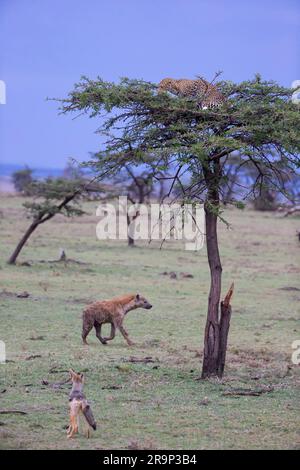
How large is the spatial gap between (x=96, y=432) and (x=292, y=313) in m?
10.8

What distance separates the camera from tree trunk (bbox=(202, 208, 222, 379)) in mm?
12039

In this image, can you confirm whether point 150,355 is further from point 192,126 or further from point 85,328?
point 192,126

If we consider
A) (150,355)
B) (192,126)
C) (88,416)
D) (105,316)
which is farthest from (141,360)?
(88,416)

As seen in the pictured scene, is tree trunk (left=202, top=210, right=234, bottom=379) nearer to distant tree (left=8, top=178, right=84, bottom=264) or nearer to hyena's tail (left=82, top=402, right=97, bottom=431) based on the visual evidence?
hyena's tail (left=82, top=402, right=97, bottom=431)

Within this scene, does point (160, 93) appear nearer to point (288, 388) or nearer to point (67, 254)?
point (288, 388)

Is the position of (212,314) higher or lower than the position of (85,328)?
higher

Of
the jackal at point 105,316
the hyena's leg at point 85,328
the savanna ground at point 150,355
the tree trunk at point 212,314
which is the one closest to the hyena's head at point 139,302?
the jackal at point 105,316

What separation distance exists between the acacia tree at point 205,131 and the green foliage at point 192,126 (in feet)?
0.04

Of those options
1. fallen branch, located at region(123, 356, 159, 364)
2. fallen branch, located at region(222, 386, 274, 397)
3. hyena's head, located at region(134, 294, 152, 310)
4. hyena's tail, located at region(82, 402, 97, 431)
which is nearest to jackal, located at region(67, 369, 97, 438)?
hyena's tail, located at region(82, 402, 97, 431)

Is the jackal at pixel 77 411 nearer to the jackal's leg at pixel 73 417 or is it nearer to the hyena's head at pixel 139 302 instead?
the jackal's leg at pixel 73 417

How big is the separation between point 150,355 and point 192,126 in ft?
12.8

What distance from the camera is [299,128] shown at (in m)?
11.5

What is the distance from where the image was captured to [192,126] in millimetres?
11805
